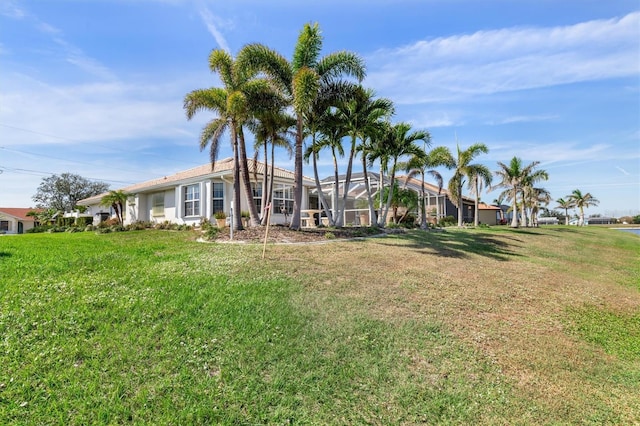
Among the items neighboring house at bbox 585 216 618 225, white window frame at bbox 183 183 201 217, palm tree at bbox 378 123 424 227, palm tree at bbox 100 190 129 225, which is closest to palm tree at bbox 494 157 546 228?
palm tree at bbox 378 123 424 227

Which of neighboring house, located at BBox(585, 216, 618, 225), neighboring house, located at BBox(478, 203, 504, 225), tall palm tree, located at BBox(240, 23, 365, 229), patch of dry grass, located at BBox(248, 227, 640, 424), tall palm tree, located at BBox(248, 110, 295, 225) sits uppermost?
tall palm tree, located at BBox(240, 23, 365, 229)

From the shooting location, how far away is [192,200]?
2091 centimetres

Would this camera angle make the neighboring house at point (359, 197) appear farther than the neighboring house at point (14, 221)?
No

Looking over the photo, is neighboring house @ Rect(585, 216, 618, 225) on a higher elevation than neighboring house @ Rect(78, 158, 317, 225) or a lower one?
lower

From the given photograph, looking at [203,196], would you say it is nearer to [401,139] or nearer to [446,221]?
[401,139]

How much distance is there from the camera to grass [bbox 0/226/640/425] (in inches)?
139

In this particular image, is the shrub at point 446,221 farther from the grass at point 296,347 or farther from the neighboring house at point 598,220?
the neighboring house at point 598,220

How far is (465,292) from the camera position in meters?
7.40

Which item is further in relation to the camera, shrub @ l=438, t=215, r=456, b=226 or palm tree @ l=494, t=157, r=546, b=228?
palm tree @ l=494, t=157, r=546, b=228

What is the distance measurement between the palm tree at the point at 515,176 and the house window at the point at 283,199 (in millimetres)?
25371

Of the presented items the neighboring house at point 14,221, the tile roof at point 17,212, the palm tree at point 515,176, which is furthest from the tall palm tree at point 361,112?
the tile roof at point 17,212

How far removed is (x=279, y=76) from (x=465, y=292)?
37.1ft

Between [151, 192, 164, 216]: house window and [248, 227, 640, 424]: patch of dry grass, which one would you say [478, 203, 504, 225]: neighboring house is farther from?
[151, 192, 164, 216]: house window

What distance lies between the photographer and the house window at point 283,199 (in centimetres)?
2095
